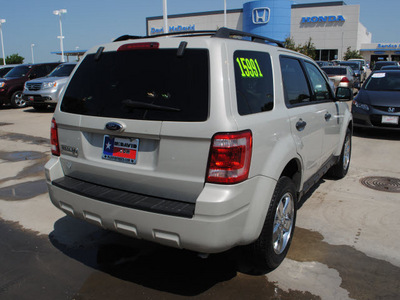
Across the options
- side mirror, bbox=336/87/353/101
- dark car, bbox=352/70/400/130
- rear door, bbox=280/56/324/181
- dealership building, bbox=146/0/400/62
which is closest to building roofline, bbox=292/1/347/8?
dealership building, bbox=146/0/400/62

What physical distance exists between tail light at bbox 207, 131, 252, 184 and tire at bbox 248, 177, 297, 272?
596mm

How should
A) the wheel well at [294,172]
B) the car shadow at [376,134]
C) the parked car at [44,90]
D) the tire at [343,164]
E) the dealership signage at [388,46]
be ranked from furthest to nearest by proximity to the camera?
1. the dealership signage at [388,46]
2. the parked car at [44,90]
3. the car shadow at [376,134]
4. the tire at [343,164]
5. the wheel well at [294,172]

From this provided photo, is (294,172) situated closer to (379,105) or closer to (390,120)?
(390,120)

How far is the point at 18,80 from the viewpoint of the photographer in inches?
615

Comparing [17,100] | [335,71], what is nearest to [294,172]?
[17,100]

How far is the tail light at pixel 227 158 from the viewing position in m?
2.43

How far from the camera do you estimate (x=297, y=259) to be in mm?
3389

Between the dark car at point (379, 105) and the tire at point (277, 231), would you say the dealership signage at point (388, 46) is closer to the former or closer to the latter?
the dark car at point (379, 105)

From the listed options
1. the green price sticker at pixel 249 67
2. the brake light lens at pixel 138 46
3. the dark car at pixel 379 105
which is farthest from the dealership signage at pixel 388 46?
the brake light lens at pixel 138 46

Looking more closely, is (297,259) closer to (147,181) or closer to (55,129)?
(147,181)

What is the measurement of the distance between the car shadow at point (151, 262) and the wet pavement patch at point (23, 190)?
1.49m

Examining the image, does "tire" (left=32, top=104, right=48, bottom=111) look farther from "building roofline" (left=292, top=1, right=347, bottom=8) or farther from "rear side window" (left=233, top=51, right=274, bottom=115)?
"building roofline" (left=292, top=1, right=347, bottom=8)

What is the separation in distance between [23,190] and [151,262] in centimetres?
302

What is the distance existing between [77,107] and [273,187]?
70.4 inches
